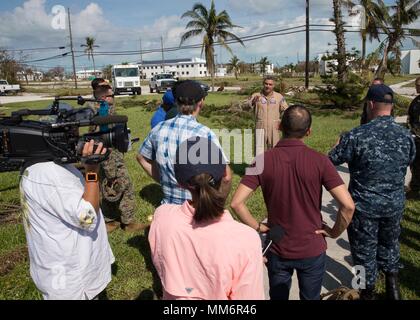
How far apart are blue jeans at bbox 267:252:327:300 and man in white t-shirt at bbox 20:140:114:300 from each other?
3.85ft

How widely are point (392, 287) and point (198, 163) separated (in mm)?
2502

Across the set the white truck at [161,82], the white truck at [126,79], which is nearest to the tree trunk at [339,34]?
the white truck at [161,82]

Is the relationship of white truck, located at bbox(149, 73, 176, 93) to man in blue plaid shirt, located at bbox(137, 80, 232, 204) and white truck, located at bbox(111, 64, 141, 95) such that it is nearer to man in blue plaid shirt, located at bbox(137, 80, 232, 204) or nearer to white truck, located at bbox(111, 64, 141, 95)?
white truck, located at bbox(111, 64, 141, 95)

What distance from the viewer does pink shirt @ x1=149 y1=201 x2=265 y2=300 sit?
1613 mm

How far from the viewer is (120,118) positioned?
83.1 inches

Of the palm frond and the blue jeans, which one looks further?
the palm frond

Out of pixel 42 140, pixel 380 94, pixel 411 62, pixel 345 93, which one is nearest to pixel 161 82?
pixel 345 93

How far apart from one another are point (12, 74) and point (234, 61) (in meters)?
43.5

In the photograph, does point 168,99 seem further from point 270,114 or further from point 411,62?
point 411,62

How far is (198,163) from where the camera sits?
169 cm

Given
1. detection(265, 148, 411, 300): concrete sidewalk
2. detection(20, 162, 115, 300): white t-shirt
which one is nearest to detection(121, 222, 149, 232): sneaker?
detection(265, 148, 411, 300): concrete sidewalk

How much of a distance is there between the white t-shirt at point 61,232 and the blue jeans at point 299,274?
1.16 m

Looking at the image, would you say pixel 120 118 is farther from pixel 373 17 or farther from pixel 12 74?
pixel 12 74

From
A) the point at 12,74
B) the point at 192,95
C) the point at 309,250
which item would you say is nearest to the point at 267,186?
the point at 309,250
